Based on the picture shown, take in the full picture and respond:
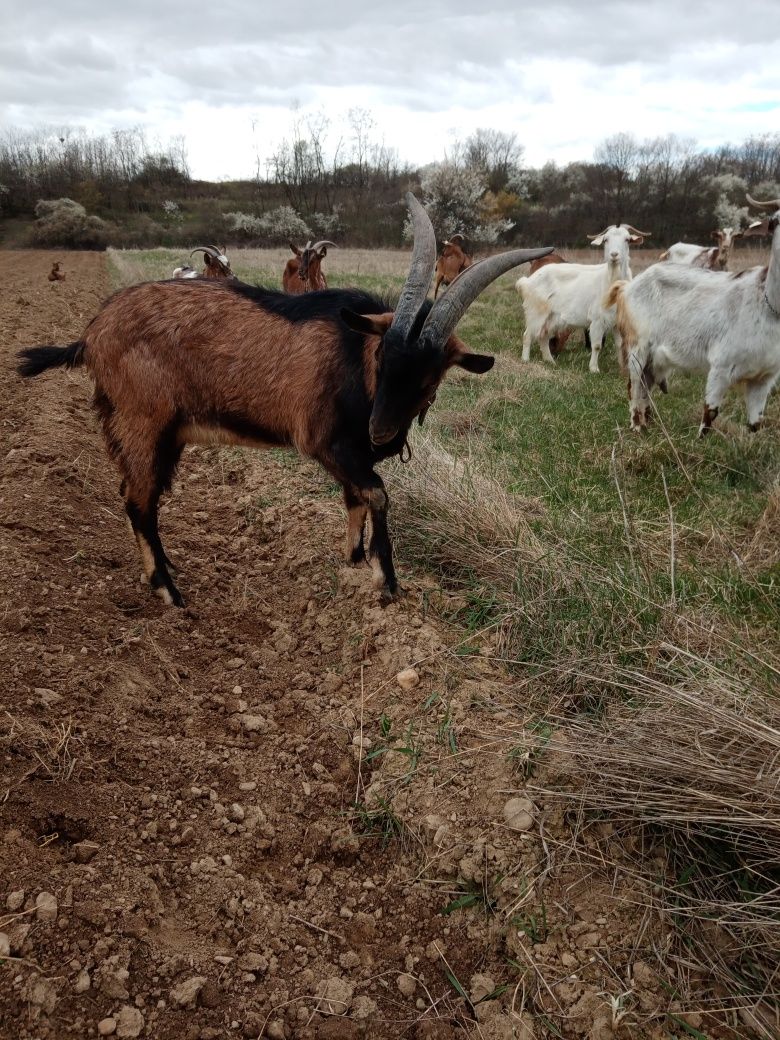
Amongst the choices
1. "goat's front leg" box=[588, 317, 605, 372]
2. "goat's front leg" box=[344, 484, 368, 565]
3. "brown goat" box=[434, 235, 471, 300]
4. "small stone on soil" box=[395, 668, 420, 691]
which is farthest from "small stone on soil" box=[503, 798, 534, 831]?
"brown goat" box=[434, 235, 471, 300]

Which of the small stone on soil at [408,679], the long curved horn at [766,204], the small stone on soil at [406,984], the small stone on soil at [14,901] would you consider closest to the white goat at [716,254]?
the long curved horn at [766,204]

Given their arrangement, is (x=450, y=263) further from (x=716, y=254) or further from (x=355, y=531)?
(x=355, y=531)

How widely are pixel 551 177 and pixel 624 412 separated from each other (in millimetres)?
50092

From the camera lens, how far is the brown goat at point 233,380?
3.57 m

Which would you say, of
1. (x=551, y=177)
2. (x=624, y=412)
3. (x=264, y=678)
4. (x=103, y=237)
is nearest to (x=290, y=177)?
(x=103, y=237)

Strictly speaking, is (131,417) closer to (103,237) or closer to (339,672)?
(339,672)

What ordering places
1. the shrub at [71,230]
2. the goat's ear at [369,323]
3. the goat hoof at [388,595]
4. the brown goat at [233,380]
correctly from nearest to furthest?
the goat's ear at [369,323] → the brown goat at [233,380] → the goat hoof at [388,595] → the shrub at [71,230]

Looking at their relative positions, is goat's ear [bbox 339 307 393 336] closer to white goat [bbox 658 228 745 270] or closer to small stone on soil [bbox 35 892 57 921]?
small stone on soil [bbox 35 892 57 921]

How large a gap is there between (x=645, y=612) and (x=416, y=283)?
1.86 m

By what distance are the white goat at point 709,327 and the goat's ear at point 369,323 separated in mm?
3505

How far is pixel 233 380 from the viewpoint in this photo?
3705 mm

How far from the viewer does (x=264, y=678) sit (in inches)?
133

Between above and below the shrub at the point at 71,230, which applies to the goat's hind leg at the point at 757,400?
below

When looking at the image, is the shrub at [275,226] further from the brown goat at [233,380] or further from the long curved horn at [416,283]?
the long curved horn at [416,283]
